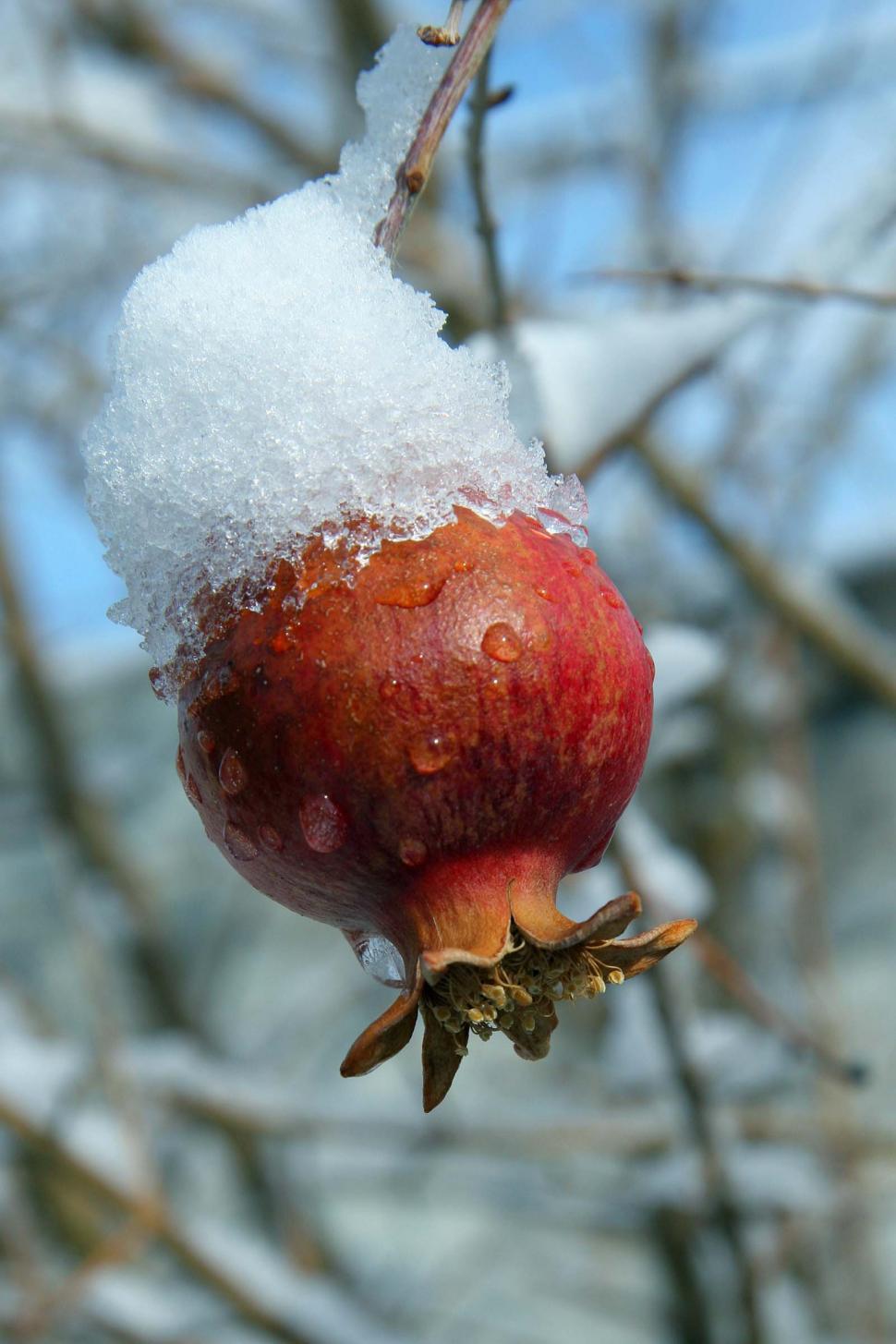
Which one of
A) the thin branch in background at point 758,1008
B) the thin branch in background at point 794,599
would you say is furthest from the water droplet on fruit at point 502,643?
the thin branch in background at point 794,599

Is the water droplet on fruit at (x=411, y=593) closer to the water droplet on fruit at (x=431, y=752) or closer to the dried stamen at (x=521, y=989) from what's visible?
the water droplet on fruit at (x=431, y=752)

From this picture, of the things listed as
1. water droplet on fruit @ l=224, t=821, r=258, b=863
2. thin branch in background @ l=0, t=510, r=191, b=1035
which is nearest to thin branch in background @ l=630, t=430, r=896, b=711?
water droplet on fruit @ l=224, t=821, r=258, b=863

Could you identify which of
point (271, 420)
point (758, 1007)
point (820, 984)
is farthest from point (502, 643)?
point (820, 984)

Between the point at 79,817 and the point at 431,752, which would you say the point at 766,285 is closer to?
the point at 431,752

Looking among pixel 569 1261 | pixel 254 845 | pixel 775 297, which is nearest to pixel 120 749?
pixel 569 1261

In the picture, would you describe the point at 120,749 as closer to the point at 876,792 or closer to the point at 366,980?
the point at 366,980
